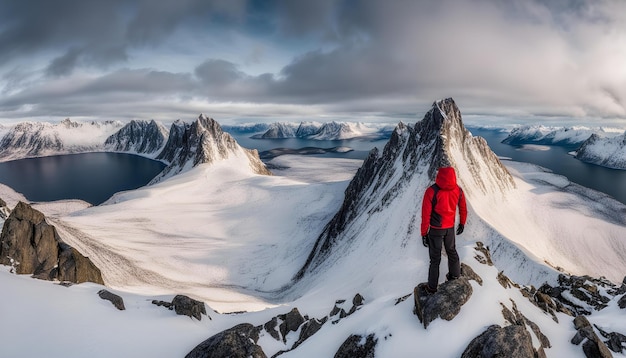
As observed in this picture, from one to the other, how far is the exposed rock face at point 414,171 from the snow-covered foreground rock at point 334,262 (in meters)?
0.55

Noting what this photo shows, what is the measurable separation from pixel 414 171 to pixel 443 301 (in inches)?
2767

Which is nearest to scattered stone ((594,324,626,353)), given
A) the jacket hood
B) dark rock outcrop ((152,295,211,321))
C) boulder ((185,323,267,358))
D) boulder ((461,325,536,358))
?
boulder ((461,325,536,358))

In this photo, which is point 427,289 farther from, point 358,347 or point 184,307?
point 184,307

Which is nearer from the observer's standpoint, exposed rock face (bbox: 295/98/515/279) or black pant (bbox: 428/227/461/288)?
black pant (bbox: 428/227/461/288)

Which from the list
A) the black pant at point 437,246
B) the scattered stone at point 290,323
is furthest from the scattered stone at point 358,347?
the scattered stone at point 290,323

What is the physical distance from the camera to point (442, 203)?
1145 centimetres

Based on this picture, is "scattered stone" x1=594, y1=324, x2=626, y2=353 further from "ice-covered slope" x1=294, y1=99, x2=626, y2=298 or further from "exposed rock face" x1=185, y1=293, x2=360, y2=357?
"ice-covered slope" x1=294, y1=99, x2=626, y2=298

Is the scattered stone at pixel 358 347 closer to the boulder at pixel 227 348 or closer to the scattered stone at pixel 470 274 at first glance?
the boulder at pixel 227 348

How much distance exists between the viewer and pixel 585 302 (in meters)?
→ 26.0

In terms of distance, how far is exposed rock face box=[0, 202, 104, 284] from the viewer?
27.0 meters

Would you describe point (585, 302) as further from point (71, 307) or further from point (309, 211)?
point (309, 211)

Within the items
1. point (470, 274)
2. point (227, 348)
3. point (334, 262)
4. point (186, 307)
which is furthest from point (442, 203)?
point (334, 262)

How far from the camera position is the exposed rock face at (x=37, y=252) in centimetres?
2705

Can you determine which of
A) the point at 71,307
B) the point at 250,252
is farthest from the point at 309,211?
the point at 71,307
